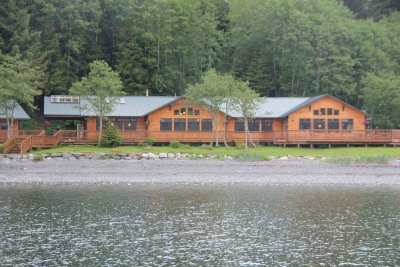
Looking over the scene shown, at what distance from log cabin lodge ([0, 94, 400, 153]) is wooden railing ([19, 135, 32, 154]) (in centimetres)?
351

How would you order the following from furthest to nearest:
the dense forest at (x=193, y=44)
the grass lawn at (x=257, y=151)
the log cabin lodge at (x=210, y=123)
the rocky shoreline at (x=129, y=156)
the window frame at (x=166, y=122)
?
the dense forest at (x=193, y=44) < the window frame at (x=166, y=122) < the log cabin lodge at (x=210, y=123) < the grass lawn at (x=257, y=151) < the rocky shoreline at (x=129, y=156)

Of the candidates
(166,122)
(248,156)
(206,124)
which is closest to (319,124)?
(206,124)

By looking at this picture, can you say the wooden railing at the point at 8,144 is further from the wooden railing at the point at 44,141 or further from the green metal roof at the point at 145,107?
the green metal roof at the point at 145,107

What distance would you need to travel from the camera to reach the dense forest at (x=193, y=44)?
68.4 m

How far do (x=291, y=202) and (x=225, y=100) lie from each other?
23242 mm

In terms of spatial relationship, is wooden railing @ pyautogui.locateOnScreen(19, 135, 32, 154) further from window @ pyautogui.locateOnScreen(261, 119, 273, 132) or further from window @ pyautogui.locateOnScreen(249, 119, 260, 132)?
window @ pyautogui.locateOnScreen(261, 119, 273, 132)

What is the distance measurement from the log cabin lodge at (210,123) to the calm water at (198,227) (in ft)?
59.7

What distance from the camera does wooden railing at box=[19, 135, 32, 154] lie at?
49994mm

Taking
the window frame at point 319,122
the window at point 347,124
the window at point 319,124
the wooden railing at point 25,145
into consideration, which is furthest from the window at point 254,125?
the wooden railing at point 25,145

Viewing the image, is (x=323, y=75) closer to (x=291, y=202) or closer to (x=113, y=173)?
(x=113, y=173)

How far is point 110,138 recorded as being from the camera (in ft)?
175

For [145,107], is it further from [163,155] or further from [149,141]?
[163,155]

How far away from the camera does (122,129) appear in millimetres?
58188

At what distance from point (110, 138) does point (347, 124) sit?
23.3 meters
